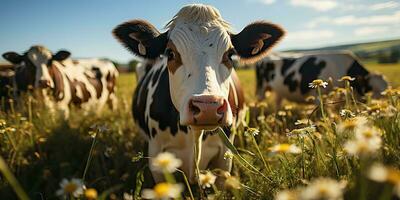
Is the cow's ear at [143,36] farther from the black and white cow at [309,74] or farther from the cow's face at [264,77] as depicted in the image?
the cow's face at [264,77]

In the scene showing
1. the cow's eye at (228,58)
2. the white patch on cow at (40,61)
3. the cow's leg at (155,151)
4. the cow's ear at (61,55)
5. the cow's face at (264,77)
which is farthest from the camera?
the cow's face at (264,77)

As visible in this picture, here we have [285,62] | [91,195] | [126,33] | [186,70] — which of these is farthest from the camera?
[285,62]

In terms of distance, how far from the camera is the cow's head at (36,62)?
6.46m

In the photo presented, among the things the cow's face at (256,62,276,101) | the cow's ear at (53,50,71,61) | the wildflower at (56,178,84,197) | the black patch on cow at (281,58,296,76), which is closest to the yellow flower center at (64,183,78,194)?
the wildflower at (56,178,84,197)

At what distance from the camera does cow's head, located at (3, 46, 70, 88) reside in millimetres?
6458

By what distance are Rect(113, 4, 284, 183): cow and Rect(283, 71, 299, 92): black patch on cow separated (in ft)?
20.0

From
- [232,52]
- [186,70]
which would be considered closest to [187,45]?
[186,70]

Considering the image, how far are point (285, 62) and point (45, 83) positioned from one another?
23.6 feet

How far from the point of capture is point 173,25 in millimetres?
3158

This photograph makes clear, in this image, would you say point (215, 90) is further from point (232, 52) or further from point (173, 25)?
point (173, 25)

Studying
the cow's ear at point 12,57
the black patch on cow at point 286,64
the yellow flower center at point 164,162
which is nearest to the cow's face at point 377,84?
the black patch on cow at point 286,64

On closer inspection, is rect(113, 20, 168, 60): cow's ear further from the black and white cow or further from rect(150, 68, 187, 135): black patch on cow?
the black and white cow

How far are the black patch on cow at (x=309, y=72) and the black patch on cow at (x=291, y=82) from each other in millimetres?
257

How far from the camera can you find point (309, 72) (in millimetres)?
9391
